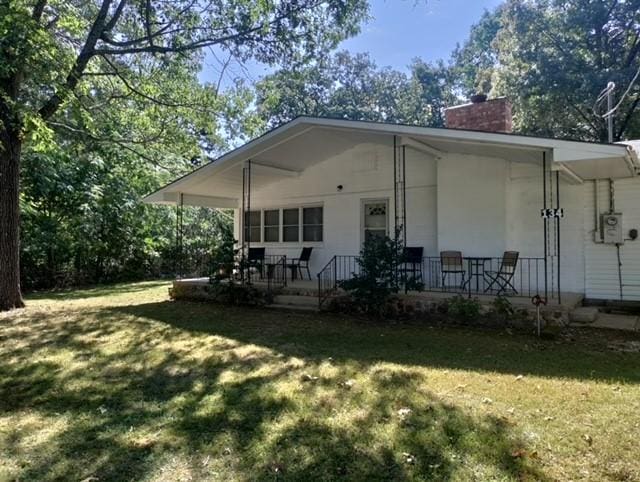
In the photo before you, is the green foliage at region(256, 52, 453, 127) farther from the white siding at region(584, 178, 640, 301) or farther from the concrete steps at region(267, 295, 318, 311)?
the white siding at region(584, 178, 640, 301)

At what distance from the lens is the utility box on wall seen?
7.32 m

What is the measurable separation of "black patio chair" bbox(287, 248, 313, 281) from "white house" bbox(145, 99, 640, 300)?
189 mm

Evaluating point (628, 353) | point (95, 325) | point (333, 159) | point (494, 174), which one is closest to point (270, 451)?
point (628, 353)

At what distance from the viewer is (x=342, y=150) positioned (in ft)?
32.8

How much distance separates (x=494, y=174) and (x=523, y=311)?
3.00m

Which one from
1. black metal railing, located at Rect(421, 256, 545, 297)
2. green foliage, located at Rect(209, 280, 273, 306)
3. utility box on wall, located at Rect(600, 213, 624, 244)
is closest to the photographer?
utility box on wall, located at Rect(600, 213, 624, 244)

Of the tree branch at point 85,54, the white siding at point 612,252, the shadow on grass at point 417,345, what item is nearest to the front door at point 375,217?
the shadow on grass at point 417,345

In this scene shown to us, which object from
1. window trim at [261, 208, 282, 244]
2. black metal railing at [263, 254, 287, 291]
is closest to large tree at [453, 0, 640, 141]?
window trim at [261, 208, 282, 244]

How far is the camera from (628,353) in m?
4.97

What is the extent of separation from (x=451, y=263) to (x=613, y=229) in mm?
2781

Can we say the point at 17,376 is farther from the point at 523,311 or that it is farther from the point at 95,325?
the point at 523,311

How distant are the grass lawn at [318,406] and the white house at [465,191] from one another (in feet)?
7.43

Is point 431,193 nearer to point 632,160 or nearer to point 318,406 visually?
point 632,160

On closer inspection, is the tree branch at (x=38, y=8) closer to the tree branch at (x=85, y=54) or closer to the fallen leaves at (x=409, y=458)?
the tree branch at (x=85, y=54)
